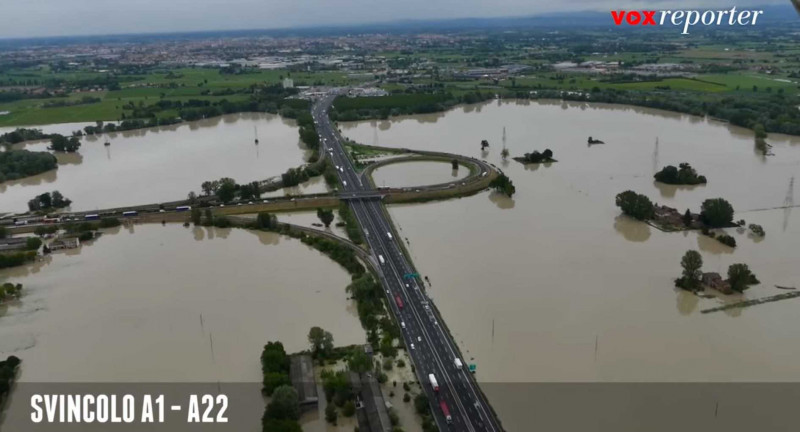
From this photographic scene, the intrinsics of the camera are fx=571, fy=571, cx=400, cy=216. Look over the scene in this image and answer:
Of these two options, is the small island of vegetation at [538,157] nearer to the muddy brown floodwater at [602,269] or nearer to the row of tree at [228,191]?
the muddy brown floodwater at [602,269]

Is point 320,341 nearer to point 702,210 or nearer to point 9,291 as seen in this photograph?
point 9,291

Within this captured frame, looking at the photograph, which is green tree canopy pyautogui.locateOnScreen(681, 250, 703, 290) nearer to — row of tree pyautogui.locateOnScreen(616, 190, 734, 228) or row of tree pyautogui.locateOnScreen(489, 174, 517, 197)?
row of tree pyautogui.locateOnScreen(616, 190, 734, 228)

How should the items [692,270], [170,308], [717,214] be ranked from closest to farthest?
1. [170,308]
2. [692,270]
3. [717,214]

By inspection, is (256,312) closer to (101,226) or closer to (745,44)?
(101,226)

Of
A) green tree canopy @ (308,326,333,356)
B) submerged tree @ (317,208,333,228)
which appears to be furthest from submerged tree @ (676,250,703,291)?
submerged tree @ (317,208,333,228)

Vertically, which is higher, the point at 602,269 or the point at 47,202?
the point at 47,202

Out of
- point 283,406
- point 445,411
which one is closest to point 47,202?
point 283,406
